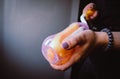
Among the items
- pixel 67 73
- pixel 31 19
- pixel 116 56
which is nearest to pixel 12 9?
pixel 31 19

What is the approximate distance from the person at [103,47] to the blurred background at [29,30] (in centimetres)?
23

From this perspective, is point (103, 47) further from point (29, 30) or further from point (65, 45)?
point (29, 30)

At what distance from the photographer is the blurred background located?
763 mm

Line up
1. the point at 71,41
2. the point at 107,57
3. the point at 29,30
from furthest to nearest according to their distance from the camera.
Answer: the point at 29,30 → the point at 107,57 → the point at 71,41

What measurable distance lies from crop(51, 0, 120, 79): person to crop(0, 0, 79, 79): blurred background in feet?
0.75

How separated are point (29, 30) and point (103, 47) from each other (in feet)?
1.54

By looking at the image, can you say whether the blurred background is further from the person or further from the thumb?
the thumb

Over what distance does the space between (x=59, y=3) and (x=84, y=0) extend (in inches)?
4.8

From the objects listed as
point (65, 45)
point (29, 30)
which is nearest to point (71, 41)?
point (65, 45)

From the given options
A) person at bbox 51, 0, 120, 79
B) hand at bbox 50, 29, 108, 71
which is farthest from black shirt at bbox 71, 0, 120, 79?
hand at bbox 50, 29, 108, 71

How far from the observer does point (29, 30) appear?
79 centimetres

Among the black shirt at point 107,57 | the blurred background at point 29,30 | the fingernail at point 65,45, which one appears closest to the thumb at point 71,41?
the fingernail at point 65,45

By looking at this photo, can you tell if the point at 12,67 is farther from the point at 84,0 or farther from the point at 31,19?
the point at 84,0

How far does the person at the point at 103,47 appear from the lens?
352mm
